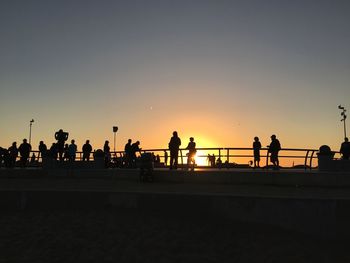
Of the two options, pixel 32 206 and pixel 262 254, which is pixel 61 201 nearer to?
pixel 32 206

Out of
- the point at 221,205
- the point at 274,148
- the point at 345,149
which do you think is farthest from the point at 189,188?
the point at 345,149

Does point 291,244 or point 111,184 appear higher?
point 111,184

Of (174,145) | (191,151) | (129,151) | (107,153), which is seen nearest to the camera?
(174,145)

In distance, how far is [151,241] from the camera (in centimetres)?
1178

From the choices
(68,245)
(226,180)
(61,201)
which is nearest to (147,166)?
(226,180)

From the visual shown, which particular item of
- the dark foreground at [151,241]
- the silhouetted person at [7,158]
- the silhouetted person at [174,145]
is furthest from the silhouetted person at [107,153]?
the dark foreground at [151,241]

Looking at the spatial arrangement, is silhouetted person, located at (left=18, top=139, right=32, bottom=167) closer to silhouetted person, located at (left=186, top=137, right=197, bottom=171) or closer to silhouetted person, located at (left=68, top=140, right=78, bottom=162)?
silhouetted person, located at (left=68, top=140, right=78, bottom=162)

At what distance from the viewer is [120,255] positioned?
36.7ft

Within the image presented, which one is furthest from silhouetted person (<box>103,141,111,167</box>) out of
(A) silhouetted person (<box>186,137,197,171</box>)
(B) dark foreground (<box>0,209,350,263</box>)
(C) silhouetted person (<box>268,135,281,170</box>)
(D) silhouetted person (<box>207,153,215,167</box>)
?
(B) dark foreground (<box>0,209,350,263</box>)

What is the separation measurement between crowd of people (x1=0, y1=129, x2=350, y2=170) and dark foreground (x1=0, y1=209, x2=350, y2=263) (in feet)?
23.3

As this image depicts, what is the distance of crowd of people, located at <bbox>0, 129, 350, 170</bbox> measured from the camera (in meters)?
20.3

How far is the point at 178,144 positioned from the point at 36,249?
9.34m

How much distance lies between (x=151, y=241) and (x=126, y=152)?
11793 millimetres

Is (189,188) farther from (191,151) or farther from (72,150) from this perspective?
(72,150)
